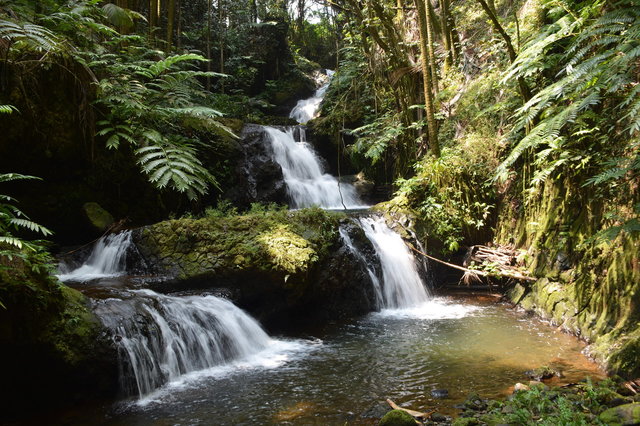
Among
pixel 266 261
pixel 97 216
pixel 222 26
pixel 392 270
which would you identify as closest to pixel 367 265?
pixel 392 270

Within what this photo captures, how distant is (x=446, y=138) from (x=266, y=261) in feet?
19.2

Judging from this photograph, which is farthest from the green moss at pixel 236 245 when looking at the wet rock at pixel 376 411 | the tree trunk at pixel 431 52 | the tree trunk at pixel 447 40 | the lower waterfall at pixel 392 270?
the tree trunk at pixel 447 40

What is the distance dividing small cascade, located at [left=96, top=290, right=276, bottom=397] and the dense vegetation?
862 millimetres

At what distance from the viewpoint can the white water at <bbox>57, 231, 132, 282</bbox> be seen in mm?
6887

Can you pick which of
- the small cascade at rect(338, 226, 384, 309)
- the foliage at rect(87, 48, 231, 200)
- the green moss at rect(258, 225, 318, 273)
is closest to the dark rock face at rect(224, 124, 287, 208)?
the foliage at rect(87, 48, 231, 200)

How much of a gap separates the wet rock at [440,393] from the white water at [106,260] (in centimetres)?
507

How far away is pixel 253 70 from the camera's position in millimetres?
18312

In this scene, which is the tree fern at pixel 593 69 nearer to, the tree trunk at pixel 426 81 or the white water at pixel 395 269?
the tree trunk at pixel 426 81

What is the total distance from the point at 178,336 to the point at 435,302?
5101 mm

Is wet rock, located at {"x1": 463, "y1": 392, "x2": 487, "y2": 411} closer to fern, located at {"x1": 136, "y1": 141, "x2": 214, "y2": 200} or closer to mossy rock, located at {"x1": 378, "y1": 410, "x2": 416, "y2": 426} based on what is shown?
mossy rock, located at {"x1": 378, "y1": 410, "x2": 416, "y2": 426}

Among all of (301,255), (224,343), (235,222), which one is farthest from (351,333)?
(235,222)

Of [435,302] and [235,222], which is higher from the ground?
[235,222]

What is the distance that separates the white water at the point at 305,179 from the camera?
1190 cm

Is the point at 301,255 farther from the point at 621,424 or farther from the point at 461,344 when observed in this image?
the point at 621,424
